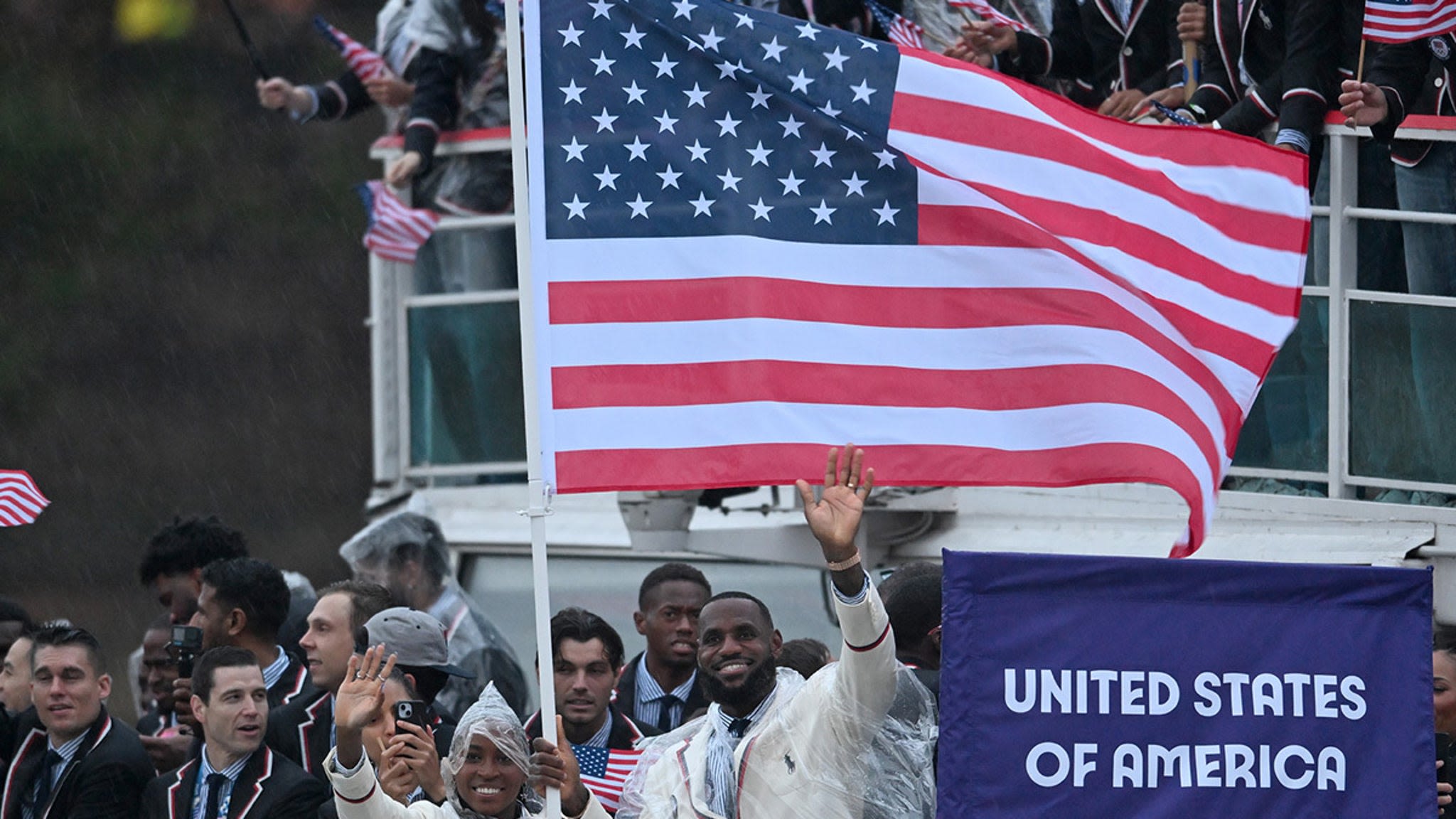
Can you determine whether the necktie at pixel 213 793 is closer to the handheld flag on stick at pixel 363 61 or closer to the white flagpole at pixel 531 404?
the white flagpole at pixel 531 404

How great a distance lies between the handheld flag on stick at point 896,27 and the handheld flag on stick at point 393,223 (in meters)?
3.20

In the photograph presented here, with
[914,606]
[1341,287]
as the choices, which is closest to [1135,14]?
Answer: [1341,287]

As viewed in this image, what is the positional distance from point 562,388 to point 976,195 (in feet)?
4.15

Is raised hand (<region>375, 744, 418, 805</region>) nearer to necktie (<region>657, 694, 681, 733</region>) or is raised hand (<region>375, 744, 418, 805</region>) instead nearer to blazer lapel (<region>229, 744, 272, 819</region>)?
blazer lapel (<region>229, 744, 272, 819</region>)

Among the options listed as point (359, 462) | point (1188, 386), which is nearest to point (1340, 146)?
point (1188, 386)

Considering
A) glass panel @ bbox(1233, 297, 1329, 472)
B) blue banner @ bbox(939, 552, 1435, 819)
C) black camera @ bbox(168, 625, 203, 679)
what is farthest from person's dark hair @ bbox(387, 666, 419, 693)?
glass panel @ bbox(1233, 297, 1329, 472)

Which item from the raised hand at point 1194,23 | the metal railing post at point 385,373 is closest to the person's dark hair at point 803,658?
the raised hand at point 1194,23

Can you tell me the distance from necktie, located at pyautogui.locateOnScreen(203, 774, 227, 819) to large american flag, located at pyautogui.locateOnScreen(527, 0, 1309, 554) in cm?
209

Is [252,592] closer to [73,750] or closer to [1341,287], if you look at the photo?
[73,750]

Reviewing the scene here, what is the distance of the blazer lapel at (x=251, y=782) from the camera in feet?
26.5

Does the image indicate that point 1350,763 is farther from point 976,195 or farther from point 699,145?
point 699,145

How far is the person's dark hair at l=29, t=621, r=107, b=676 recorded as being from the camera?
9.09 meters

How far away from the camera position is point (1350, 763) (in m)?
6.46

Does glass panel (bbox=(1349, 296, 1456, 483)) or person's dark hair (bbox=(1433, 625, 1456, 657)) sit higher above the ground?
glass panel (bbox=(1349, 296, 1456, 483))
